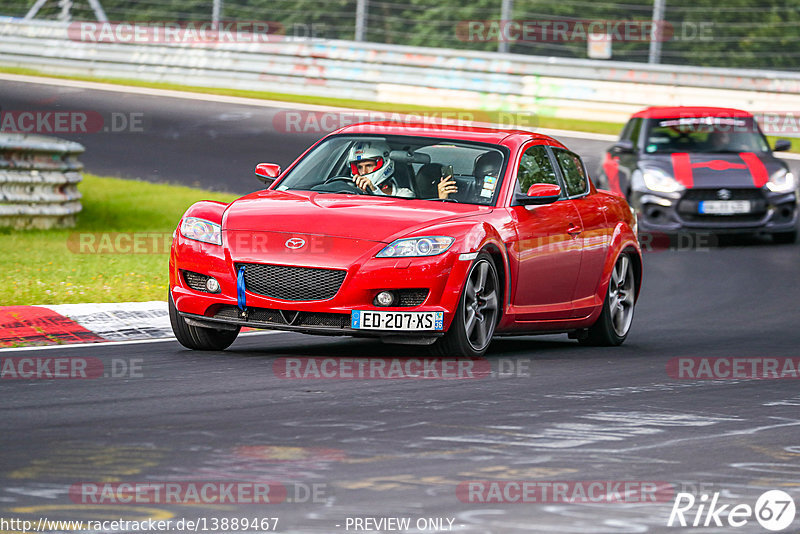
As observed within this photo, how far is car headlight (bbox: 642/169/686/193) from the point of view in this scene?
667 inches

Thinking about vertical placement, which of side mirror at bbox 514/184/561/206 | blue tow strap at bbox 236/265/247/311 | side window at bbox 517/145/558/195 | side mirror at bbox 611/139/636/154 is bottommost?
blue tow strap at bbox 236/265/247/311

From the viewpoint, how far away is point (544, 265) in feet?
31.7

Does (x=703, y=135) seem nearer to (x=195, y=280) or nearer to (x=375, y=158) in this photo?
(x=375, y=158)

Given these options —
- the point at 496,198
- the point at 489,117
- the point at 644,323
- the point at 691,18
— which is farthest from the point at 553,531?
the point at 691,18

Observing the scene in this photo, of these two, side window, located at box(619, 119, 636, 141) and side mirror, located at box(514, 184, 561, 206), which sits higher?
side mirror, located at box(514, 184, 561, 206)

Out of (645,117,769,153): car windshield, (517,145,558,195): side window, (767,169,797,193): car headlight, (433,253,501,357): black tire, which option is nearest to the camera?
(433,253,501,357): black tire

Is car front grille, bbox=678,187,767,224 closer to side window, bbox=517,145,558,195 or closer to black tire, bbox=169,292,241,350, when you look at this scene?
side window, bbox=517,145,558,195

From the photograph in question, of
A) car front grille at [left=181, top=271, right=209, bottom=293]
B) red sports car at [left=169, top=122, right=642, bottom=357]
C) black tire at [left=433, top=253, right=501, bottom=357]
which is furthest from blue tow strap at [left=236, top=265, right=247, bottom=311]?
black tire at [left=433, top=253, right=501, bottom=357]

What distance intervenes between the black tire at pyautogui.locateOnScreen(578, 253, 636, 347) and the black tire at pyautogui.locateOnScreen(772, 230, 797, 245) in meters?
7.12

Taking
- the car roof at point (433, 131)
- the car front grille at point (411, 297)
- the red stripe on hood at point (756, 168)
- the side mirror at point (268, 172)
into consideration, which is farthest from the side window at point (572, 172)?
the red stripe on hood at point (756, 168)

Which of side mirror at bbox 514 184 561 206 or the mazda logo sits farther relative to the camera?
side mirror at bbox 514 184 561 206

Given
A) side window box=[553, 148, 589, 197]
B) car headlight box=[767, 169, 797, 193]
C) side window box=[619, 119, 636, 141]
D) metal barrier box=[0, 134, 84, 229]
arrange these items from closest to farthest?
side window box=[553, 148, 589, 197] < metal barrier box=[0, 134, 84, 229] < car headlight box=[767, 169, 797, 193] < side window box=[619, 119, 636, 141]

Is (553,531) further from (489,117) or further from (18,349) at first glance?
(489,117)

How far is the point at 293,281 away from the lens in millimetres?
8422
